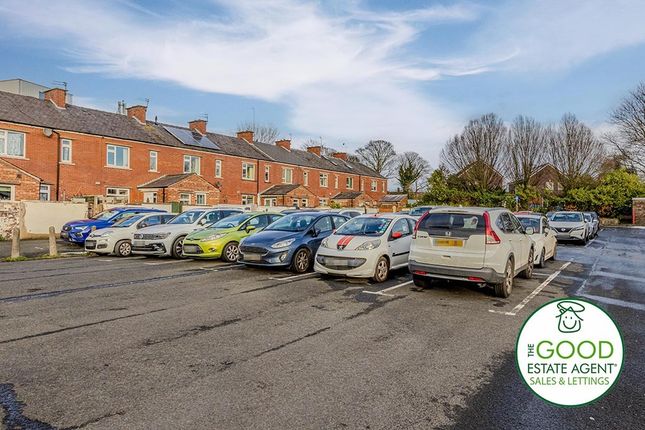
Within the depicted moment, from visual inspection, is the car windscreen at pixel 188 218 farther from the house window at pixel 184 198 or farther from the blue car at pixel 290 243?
the house window at pixel 184 198

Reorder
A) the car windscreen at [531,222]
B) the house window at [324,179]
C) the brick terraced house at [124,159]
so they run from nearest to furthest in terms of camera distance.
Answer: the car windscreen at [531,222]
the brick terraced house at [124,159]
the house window at [324,179]

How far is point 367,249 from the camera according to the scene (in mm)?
9867

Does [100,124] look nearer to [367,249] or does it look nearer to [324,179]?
[324,179]

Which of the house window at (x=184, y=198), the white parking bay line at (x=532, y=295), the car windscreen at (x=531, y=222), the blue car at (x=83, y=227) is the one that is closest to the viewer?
the white parking bay line at (x=532, y=295)

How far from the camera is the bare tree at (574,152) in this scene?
4672cm

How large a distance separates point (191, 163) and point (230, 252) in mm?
27799

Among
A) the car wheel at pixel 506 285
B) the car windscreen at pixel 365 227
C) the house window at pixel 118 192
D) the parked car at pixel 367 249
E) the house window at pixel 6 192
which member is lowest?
the car wheel at pixel 506 285

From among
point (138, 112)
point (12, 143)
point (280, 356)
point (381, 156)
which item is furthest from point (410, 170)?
point (280, 356)

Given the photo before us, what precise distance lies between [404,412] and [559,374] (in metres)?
1.31

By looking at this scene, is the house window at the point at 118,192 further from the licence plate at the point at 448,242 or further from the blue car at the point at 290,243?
the licence plate at the point at 448,242

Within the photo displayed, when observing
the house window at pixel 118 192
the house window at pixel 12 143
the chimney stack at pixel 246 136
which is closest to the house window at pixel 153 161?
the house window at pixel 118 192

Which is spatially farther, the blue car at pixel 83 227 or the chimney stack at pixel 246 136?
the chimney stack at pixel 246 136

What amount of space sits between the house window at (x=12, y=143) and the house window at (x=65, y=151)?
2.30 metres

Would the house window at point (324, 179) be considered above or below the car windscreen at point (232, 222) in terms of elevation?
above
